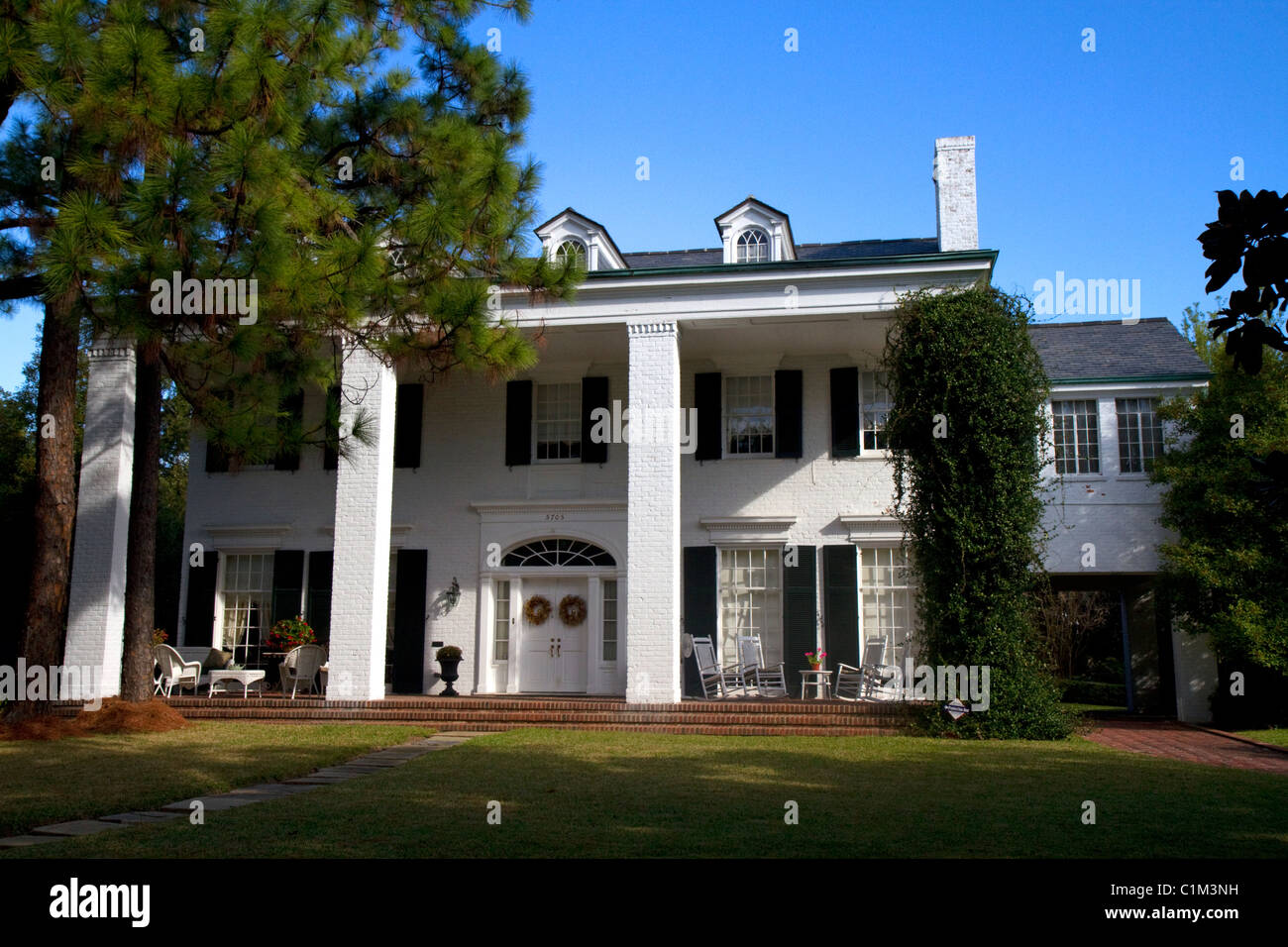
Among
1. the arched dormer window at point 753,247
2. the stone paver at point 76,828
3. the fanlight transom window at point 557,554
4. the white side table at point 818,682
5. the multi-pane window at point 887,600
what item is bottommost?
the stone paver at point 76,828

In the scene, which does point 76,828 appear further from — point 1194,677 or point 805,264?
point 1194,677

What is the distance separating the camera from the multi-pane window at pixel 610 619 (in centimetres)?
1658

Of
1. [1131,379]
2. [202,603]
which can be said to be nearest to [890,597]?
[1131,379]

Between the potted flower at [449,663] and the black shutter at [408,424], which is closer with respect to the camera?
the potted flower at [449,663]

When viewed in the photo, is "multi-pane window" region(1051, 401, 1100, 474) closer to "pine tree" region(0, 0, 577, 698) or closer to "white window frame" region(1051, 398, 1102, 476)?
"white window frame" region(1051, 398, 1102, 476)

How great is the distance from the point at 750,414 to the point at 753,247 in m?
2.71

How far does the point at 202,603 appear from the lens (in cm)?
1744

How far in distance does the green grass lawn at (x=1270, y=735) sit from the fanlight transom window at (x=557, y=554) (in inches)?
367

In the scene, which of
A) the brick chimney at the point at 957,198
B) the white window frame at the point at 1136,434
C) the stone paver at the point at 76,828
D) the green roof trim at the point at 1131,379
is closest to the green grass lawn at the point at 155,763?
the stone paver at the point at 76,828

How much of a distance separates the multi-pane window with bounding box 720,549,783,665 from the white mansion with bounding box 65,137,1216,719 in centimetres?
5

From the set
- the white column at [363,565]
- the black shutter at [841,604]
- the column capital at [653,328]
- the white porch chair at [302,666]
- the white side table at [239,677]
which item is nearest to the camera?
the white column at [363,565]

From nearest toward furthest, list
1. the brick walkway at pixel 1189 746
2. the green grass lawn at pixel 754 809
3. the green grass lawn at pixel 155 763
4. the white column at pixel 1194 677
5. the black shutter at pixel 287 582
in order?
the green grass lawn at pixel 754 809 < the green grass lawn at pixel 155 763 < the brick walkway at pixel 1189 746 < the white column at pixel 1194 677 < the black shutter at pixel 287 582

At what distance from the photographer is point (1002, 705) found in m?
12.2

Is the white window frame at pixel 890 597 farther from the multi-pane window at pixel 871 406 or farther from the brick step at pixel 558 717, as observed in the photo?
the brick step at pixel 558 717
